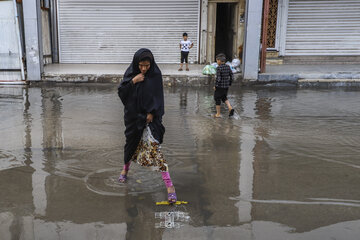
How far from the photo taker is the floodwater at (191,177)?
11.2 ft

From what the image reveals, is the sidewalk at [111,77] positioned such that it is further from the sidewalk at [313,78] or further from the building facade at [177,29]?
the building facade at [177,29]

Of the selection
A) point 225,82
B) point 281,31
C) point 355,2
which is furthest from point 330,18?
point 225,82

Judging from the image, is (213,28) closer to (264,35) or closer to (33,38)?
(264,35)

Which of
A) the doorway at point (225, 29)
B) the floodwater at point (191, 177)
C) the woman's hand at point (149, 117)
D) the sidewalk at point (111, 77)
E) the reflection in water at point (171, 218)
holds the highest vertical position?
the doorway at point (225, 29)

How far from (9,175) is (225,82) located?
454 cm

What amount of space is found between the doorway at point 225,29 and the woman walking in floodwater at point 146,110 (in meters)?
12.1

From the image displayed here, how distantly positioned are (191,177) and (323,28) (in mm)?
12665

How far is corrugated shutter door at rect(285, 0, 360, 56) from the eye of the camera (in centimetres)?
1474

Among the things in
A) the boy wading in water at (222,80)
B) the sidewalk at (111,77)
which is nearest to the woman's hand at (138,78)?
the boy wading in water at (222,80)

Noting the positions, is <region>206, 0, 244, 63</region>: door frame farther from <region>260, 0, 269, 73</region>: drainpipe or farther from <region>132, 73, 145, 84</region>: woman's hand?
<region>132, 73, 145, 84</region>: woman's hand

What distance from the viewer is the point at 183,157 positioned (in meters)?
5.29

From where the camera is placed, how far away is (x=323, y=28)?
15008mm

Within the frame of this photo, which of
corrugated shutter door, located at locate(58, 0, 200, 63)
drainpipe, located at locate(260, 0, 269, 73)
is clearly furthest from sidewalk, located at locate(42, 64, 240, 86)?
corrugated shutter door, located at locate(58, 0, 200, 63)

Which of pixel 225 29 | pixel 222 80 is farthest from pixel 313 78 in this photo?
pixel 225 29
